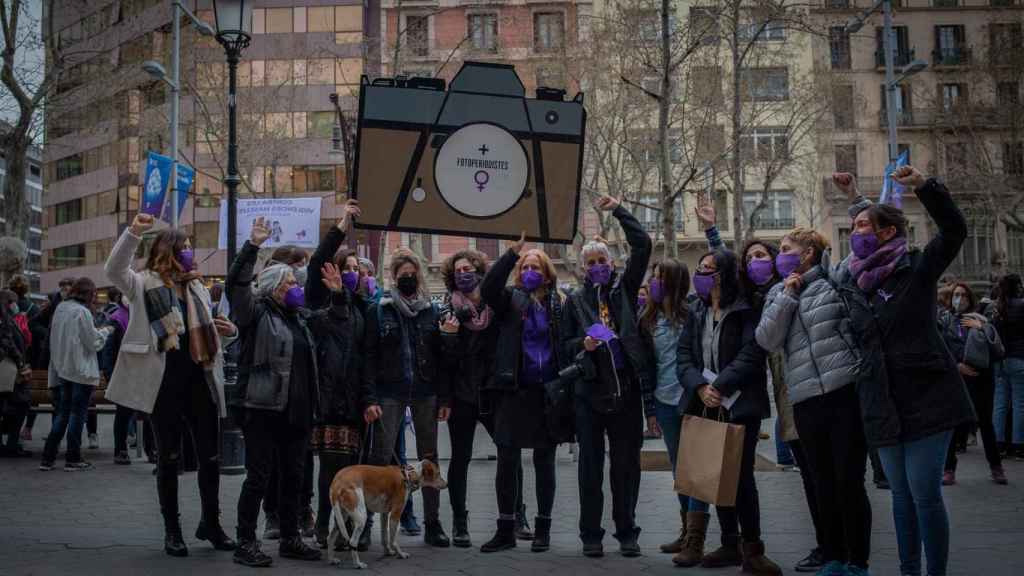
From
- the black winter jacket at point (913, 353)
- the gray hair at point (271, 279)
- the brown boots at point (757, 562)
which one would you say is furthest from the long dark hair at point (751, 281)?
the gray hair at point (271, 279)

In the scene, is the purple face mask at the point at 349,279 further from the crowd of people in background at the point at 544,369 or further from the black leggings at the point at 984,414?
the black leggings at the point at 984,414

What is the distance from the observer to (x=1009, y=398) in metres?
12.6

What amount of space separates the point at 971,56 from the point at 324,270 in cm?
4881

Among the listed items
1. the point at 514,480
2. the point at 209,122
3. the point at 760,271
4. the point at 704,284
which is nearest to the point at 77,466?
the point at 514,480

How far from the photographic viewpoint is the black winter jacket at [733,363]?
21.4ft

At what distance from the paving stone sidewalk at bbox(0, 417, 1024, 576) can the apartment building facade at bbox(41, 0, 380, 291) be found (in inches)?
824

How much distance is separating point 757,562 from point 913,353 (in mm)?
1719

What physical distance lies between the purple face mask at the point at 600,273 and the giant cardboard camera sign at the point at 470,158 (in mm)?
529

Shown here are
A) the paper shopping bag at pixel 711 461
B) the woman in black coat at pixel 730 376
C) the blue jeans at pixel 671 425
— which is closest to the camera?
the paper shopping bag at pixel 711 461

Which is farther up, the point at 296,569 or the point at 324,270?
the point at 324,270

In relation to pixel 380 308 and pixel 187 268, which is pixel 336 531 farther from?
pixel 187 268

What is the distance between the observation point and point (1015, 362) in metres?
12.2

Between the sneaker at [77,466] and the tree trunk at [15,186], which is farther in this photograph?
the tree trunk at [15,186]

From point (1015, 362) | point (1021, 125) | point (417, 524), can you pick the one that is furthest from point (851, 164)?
point (417, 524)
